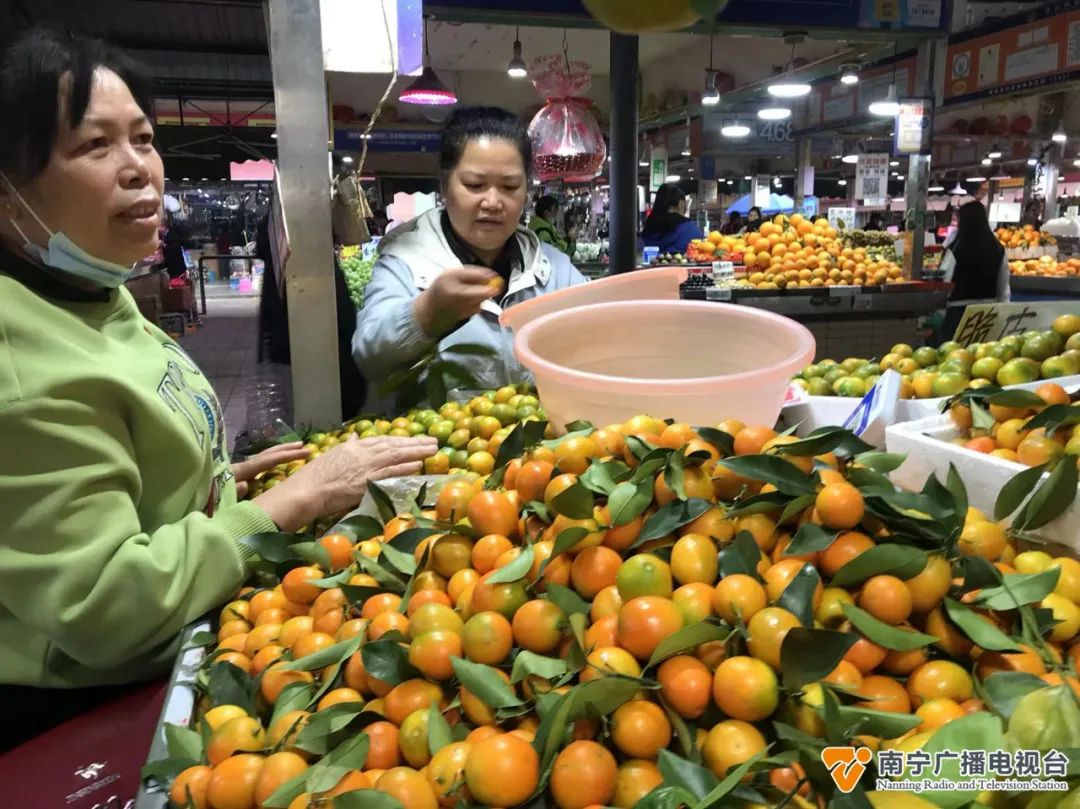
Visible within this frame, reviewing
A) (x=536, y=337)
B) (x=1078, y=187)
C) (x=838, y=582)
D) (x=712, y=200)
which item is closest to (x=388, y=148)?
(x=712, y=200)

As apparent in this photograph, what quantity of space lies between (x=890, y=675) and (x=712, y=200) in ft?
52.7

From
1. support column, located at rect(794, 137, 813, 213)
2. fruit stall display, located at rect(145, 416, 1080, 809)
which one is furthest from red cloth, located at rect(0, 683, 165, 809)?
support column, located at rect(794, 137, 813, 213)

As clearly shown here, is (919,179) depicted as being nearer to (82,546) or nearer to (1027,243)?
(82,546)

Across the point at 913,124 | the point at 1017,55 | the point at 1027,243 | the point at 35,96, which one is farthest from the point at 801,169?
the point at 35,96

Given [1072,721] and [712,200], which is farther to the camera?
[712,200]

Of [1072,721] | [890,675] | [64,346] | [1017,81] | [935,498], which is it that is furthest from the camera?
[1017,81]

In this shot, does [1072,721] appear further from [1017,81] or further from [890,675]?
[1017,81]

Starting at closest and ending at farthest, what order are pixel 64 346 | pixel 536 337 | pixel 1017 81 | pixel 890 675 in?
pixel 890 675 < pixel 64 346 < pixel 536 337 < pixel 1017 81

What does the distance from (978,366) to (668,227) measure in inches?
268

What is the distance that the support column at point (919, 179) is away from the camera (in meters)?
5.36

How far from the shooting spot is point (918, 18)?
5.09m

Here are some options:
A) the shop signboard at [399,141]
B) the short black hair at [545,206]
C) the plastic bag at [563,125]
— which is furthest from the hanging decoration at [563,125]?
the shop signboard at [399,141]

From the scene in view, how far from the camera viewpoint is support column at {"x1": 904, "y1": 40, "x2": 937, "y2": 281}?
17.6ft

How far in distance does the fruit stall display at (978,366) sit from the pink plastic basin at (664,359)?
1.18 ft
